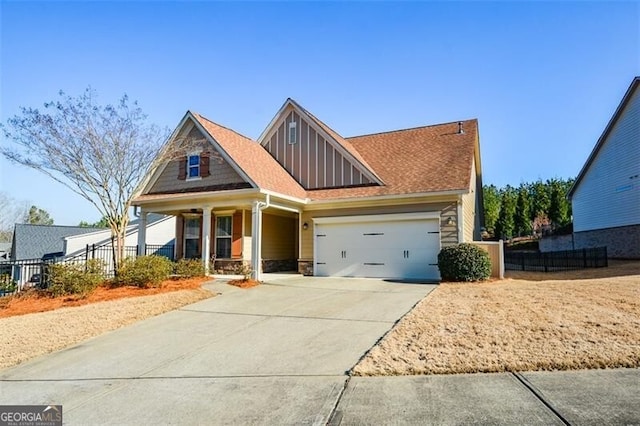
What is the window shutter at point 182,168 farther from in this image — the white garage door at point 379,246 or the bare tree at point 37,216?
the bare tree at point 37,216

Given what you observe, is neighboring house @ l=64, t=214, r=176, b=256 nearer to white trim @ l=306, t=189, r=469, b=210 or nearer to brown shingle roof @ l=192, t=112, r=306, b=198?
brown shingle roof @ l=192, t=112, r=306, b=198

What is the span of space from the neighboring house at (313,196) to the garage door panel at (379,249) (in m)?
0.04

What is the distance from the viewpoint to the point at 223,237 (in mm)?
16656

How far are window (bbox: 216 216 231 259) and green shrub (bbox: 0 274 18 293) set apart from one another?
6.91m

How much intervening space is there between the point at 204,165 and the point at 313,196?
15.0 feet

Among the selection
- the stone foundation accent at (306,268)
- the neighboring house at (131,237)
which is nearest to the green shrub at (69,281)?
the stone foundation accent at (306,268)

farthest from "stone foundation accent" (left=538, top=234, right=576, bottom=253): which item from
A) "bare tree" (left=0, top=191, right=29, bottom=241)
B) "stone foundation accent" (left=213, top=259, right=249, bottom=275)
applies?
"bare tree" (left=0, top=191, right=29, bottom=241)

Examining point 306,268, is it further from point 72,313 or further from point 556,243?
point 556,243

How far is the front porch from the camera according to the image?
1434cm

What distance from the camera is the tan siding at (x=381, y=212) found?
1398cm

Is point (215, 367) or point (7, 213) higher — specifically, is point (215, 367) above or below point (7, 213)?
below

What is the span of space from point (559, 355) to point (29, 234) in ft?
102

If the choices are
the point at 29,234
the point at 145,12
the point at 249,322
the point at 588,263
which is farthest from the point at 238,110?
the point at 29,234

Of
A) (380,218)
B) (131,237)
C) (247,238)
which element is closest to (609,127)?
(380,218)
